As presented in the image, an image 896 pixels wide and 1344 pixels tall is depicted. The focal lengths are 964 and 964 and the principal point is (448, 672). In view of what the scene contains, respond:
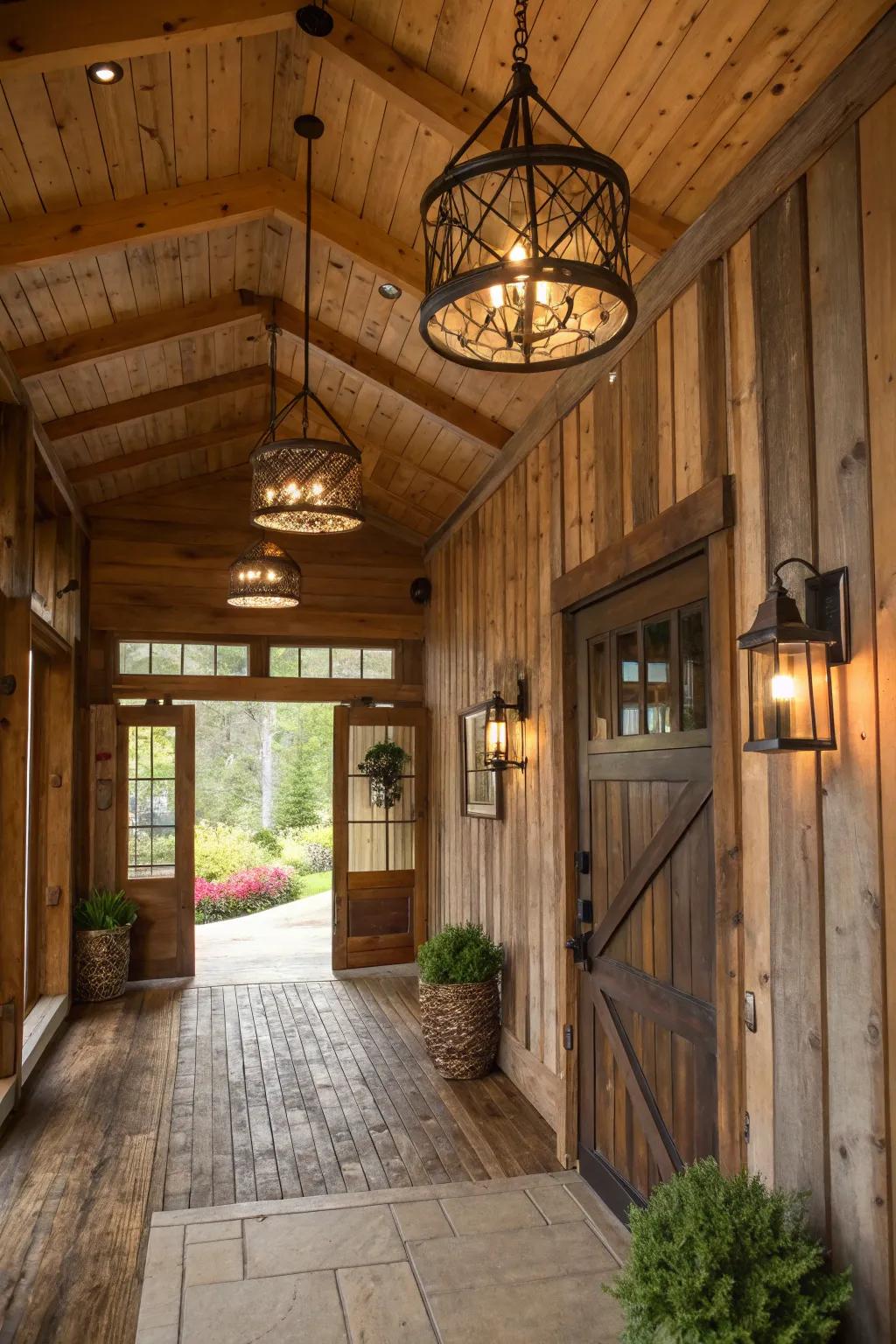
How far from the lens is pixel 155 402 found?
233 inches

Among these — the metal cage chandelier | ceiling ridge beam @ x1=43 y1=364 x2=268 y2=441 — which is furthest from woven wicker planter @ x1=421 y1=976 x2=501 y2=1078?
ceiling ridge beam @ x1=43 y1=364 x2=268 y2=441

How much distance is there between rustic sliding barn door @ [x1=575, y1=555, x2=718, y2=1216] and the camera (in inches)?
112

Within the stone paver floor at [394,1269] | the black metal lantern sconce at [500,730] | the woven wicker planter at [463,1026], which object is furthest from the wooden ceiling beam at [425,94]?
the woven wicker planter at [463,1026]

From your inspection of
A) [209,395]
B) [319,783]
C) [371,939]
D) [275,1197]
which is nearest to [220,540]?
[209,395]

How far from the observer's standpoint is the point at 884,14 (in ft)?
6.63

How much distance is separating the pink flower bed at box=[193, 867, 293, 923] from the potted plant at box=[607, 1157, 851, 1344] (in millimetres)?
10531

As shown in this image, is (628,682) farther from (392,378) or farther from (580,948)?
(392,378)

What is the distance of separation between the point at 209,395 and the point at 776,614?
4.77 m

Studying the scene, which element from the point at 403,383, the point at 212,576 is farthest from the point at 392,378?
the point at 212,576

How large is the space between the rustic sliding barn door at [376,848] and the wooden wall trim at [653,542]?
3652 millimetres

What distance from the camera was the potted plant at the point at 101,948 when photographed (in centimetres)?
647

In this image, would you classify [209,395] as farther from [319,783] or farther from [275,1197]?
[319,783]

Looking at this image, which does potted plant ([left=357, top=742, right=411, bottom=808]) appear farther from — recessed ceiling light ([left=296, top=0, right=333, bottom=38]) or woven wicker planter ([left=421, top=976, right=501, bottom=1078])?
recessed ceiling light ([left=296, top=0, right=333, bottom=38])

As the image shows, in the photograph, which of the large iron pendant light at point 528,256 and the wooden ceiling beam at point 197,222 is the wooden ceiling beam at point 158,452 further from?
the large iron pendant light at point 528,256
